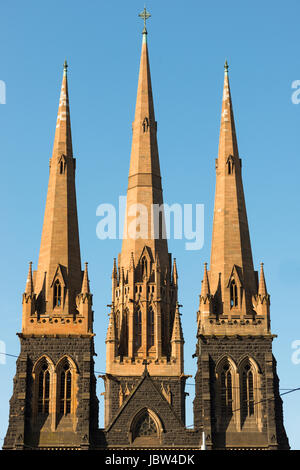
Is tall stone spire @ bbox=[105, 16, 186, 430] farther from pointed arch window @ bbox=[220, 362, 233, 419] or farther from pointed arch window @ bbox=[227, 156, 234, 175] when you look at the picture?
pointed arch window @ bbox=[227, 156, 234, 175]

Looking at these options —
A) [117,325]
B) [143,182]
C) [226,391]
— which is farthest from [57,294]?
[143,182]

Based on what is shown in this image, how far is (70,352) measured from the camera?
7169cm

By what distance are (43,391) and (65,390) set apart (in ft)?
4.30

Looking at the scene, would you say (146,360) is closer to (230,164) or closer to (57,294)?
(57,294)

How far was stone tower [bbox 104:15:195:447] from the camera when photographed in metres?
80.8

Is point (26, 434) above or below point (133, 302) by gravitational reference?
below

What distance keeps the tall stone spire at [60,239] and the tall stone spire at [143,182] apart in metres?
10.0

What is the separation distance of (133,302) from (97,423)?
14601 mm

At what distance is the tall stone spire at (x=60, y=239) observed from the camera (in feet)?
241

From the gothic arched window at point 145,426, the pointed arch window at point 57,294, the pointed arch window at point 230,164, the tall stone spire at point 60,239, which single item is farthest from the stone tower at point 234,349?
the pointed arch window at point 57,294

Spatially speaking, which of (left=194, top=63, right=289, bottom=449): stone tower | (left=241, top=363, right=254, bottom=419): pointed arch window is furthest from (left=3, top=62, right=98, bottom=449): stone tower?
(left=241, top=363, right=254, bottom=419): pointed arch window

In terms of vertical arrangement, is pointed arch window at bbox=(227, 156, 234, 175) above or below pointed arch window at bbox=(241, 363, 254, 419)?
above
